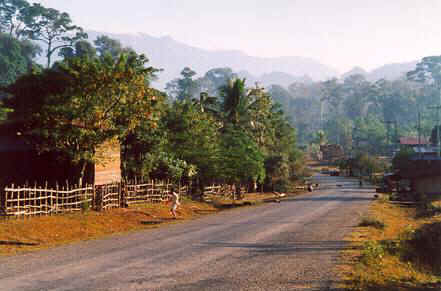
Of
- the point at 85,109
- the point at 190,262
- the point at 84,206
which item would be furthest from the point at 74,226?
the point at 190,262

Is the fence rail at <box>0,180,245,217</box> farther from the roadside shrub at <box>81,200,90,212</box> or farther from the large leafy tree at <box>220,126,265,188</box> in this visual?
the large leafy tree at <box>220,126,265,188</box>

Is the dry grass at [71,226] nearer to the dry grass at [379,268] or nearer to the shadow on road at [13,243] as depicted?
the shadow on road at [13,243]

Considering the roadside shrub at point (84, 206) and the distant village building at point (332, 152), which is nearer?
the roadside shrub at point (84, 206)

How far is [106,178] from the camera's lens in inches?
1136

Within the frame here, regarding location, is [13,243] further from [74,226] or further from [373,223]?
[373,223]

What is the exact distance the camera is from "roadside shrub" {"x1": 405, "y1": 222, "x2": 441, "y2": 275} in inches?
766

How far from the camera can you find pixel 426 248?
858 inches

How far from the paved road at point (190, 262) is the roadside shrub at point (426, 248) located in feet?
9.00

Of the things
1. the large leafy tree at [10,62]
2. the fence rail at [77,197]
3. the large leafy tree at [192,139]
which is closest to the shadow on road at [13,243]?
the fence rail at [77,197]

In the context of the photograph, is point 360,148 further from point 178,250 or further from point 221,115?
point 178,250

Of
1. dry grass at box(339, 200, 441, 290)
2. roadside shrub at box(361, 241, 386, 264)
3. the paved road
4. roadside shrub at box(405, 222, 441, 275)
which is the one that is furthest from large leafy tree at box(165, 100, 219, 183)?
roadside shrub at box(361, 241, 386, 264)

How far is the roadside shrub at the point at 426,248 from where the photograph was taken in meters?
19.5

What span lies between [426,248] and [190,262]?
40.5ft

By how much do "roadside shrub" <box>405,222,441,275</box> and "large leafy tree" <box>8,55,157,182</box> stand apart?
1457 centimetres
